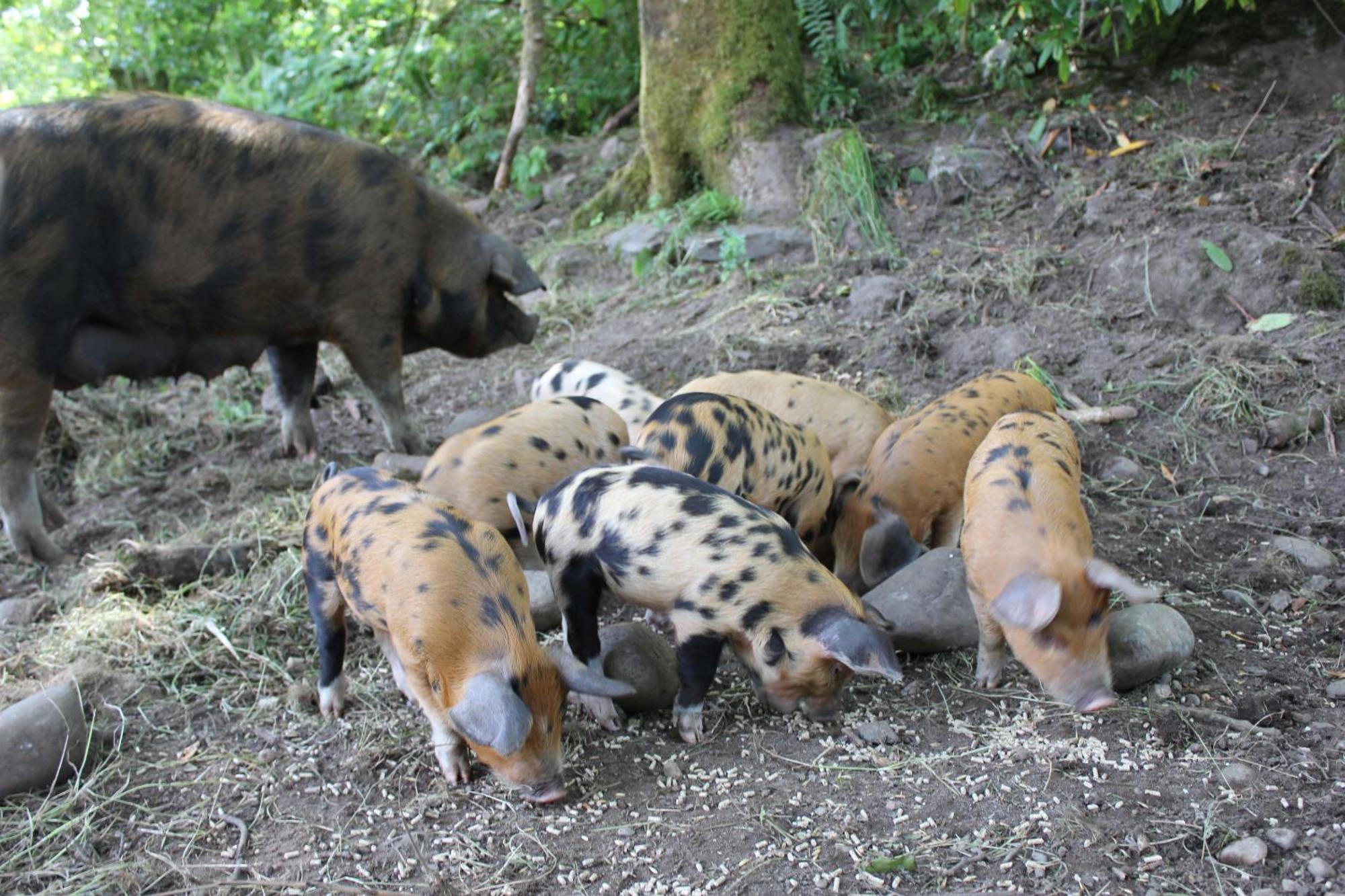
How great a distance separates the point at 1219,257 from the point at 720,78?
3.72m

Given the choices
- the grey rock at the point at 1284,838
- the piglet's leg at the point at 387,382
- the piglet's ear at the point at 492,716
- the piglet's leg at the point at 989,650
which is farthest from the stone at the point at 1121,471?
the piglet's leg at the point at 387,382

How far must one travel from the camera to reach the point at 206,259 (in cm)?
553

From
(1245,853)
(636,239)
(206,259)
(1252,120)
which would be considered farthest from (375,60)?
(1245,853)

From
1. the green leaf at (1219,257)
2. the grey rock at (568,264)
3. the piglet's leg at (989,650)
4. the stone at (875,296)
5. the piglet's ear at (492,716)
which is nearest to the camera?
the piglet's ear at (492,716)

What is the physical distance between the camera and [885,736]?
3641 millimetres

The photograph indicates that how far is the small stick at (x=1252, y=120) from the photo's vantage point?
22.2ft

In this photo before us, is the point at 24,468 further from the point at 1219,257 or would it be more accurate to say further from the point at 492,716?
the point at 1219,257

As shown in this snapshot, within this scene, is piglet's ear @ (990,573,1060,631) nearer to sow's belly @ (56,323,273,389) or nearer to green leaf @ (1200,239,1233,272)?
green leaf @ (1200,239,1233,272)

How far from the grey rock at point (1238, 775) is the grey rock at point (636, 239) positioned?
564cm

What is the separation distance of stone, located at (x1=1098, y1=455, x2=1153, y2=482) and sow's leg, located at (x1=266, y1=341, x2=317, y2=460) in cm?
425

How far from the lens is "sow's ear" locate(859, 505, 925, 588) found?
442cm

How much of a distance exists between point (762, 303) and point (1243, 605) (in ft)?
11.6

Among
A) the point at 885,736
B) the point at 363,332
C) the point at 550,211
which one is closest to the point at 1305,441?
the point at 885,736

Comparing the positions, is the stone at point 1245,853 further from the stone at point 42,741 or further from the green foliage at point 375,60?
the green foliage at point 375,60
